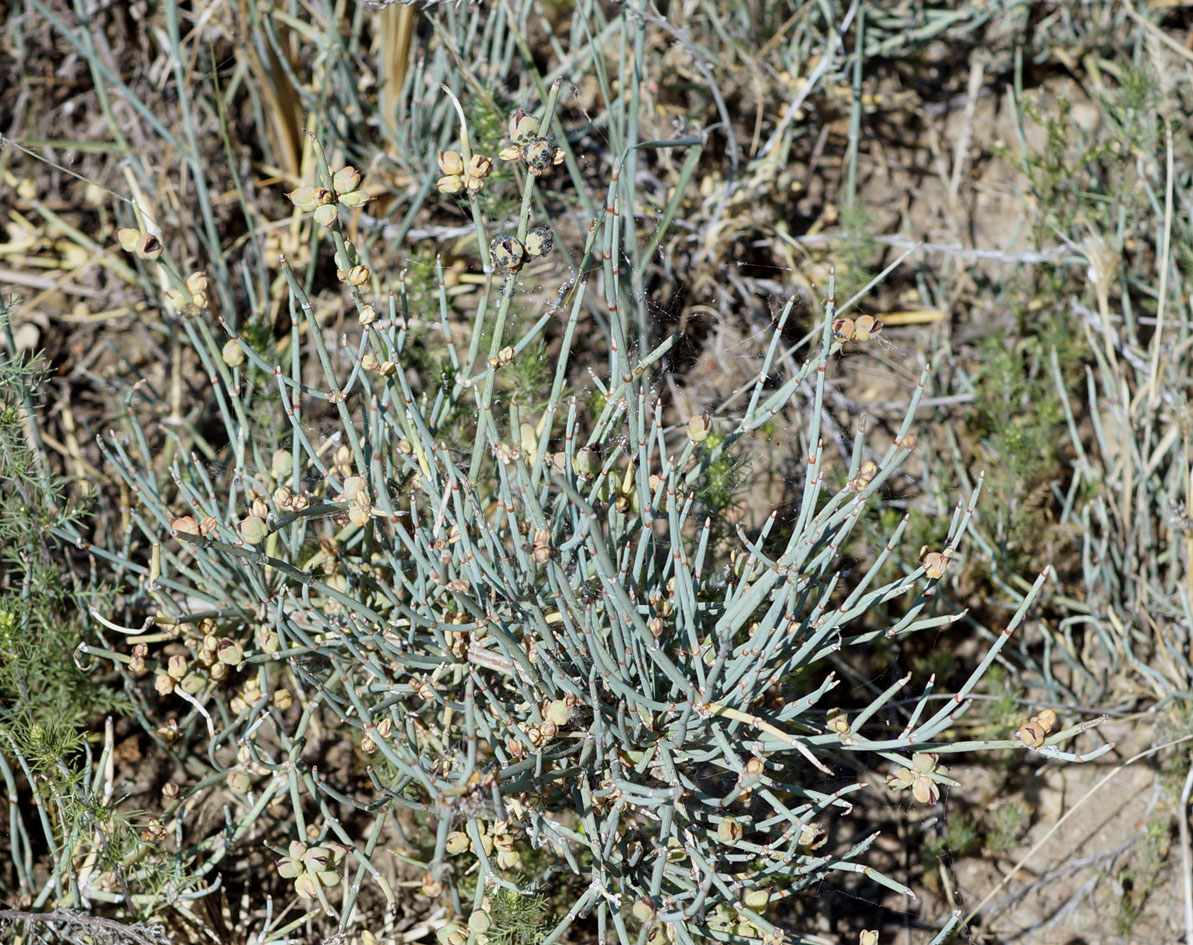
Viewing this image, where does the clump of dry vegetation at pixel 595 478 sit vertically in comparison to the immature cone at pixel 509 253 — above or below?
below

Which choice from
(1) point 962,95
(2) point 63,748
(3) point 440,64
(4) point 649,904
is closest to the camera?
(4) point 649,904

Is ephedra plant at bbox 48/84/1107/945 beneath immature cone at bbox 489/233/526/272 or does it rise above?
beneath

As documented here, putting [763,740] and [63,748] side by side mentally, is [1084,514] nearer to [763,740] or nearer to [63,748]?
[763,740]

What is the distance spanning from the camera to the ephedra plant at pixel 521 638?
1.19 metres

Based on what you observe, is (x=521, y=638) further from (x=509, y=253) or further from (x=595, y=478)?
(x=509, y=253)

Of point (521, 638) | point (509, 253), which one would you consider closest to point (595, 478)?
point (521, 638)

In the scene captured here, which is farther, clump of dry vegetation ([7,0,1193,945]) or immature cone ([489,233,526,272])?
→ clump of dry vegetation ([7,0,1193,945])

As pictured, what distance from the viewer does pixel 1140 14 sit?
2.23 meters

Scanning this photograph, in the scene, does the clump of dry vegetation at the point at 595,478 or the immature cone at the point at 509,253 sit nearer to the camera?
the immature cone at the point at 509,253

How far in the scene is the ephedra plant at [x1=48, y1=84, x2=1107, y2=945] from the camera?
1194 millimetres

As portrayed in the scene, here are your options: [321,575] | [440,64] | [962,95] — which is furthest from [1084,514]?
[440,64]

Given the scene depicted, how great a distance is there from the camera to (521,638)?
4.58 feet

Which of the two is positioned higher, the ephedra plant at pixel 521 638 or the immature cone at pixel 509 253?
the immature cone at pixel 509 253

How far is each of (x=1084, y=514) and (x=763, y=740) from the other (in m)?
0.87
